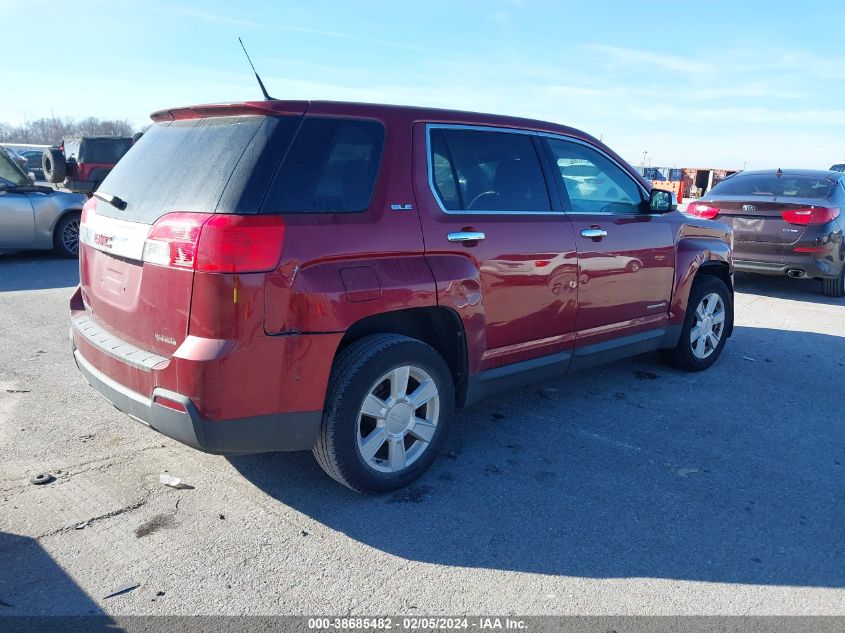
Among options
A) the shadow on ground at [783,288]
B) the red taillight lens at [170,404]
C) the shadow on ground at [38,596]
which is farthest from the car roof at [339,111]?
the shadow on ground at [783,288]

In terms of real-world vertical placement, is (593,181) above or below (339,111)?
below

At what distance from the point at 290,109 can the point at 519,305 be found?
5.60 ft

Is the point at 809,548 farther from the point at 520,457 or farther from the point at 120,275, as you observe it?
the point at 120,275

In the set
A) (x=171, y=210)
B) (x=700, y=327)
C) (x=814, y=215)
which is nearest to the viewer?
(x=171, y=210)

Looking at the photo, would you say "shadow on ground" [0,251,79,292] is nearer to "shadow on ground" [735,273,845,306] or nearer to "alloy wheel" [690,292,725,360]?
"alloy wheel" [690,292,725,360]

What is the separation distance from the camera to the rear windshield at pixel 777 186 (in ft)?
30.8

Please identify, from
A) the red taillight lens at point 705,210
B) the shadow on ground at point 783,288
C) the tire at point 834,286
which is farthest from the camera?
the red taillight lens at point 705,210

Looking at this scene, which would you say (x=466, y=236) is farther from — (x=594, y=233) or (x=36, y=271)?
(x=36, y=271)

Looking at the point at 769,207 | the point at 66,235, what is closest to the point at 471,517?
the point at 769,207

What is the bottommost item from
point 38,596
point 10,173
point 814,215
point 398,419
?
point 38,596

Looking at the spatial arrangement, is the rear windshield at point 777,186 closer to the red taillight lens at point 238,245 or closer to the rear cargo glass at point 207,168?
the rear cargo glass at point 207,168

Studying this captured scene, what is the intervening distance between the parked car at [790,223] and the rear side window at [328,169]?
7.32 meters

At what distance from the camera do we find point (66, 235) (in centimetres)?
1073

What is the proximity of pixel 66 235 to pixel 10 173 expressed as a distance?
1154 millimetres
